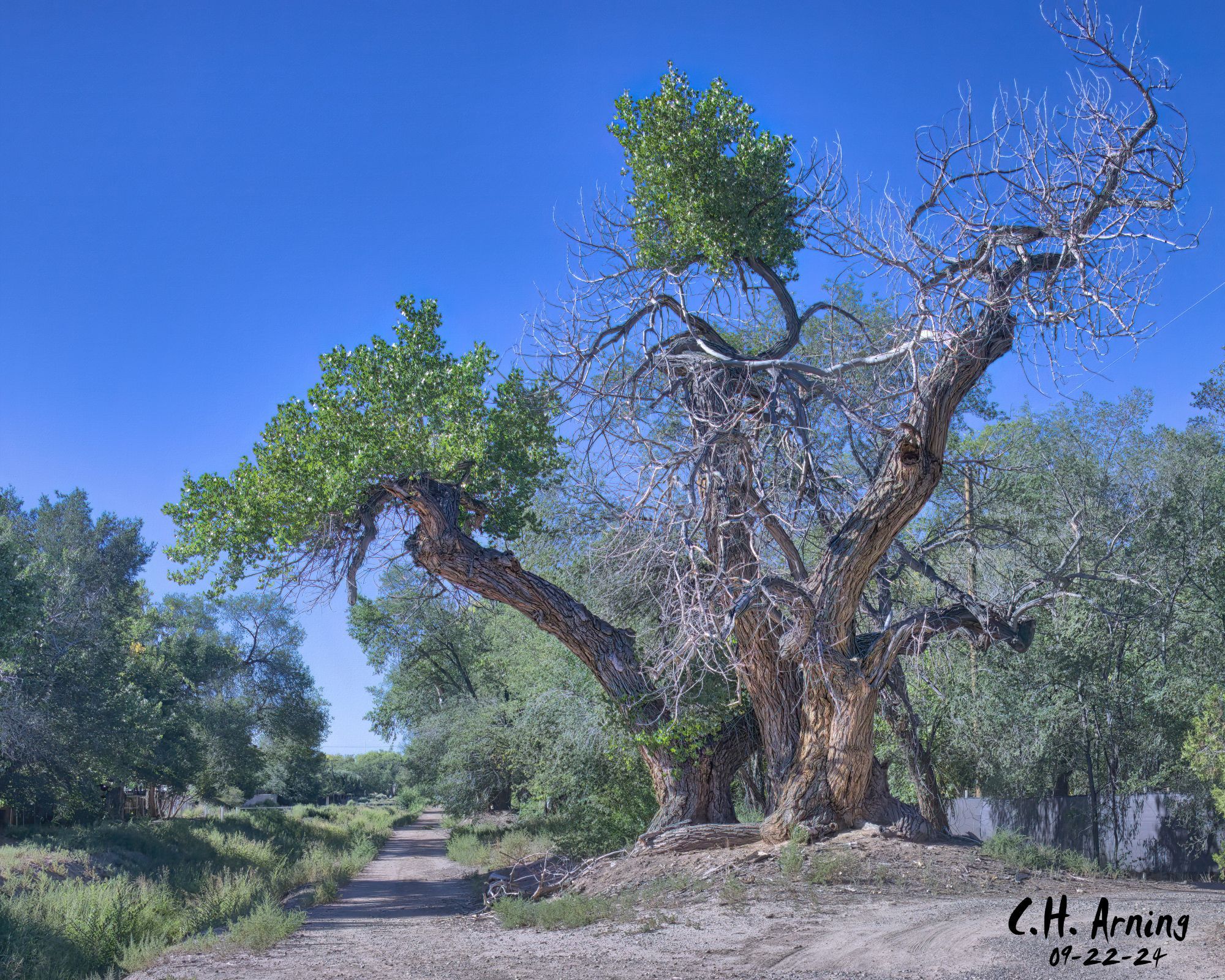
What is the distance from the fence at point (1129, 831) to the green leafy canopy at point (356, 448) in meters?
13.2

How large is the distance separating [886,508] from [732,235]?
359 centimetres

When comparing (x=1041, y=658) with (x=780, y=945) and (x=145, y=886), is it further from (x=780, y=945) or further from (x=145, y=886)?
(x=145, y=886)

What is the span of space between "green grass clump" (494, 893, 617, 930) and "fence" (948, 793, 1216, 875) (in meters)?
11.4

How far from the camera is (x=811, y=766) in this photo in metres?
11.0

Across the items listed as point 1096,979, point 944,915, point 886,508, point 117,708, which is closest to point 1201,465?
point 886,508

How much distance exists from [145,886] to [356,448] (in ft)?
30.7

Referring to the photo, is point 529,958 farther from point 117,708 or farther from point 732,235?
point 117,708

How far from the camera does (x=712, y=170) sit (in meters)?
10.2

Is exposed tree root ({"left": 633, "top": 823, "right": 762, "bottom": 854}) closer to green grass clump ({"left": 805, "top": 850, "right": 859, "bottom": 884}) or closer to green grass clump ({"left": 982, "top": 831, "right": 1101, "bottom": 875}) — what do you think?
green grass clump ({"left": 805, "top": 850, "right": 859, "bottom": 884})

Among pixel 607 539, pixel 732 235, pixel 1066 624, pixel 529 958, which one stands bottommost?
pixel 529 958

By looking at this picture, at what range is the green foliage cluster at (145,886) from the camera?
10.0m

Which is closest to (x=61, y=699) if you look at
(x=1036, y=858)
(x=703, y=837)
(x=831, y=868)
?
(x=703, y=837)

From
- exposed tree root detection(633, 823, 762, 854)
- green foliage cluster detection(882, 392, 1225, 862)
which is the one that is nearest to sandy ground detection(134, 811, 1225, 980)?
exposed tree root detection(633, 823, 762, 854)

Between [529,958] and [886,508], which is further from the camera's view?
[886,508]
